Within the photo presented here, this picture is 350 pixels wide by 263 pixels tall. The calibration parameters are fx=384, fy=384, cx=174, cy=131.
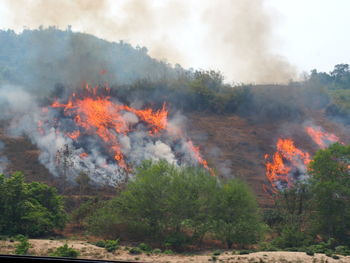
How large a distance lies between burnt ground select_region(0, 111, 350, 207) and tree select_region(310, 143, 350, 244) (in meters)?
9.39

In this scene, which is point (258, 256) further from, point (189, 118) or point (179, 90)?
point (179, 90)

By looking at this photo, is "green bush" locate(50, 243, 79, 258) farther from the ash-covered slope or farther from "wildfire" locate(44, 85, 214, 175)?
the ash-covered slope

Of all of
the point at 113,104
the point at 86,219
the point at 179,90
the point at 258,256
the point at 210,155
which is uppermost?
the point at 179,90

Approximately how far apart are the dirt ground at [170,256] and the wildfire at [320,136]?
2952 cm

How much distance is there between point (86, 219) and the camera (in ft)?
84.2

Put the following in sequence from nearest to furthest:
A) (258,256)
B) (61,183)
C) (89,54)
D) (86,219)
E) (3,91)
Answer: (258,256), (86,219), (61,183), (3,91), (89,54)

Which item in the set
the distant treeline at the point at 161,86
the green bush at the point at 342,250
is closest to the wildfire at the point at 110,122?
the distant treeline at the point at 161,86

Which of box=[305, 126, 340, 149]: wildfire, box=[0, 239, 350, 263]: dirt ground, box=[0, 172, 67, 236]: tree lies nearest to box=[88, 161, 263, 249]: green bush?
box=[0, 239, 350, 263]: dirt ground

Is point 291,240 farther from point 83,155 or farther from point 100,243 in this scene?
point 83,155

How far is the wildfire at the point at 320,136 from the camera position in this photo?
4766 centimetres

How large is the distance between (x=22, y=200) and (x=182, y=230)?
1031cm

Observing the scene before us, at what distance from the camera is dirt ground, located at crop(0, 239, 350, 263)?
757 inches

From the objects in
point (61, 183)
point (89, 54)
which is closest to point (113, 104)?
point (61, 183)

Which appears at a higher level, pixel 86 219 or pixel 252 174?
pixel 252 174
